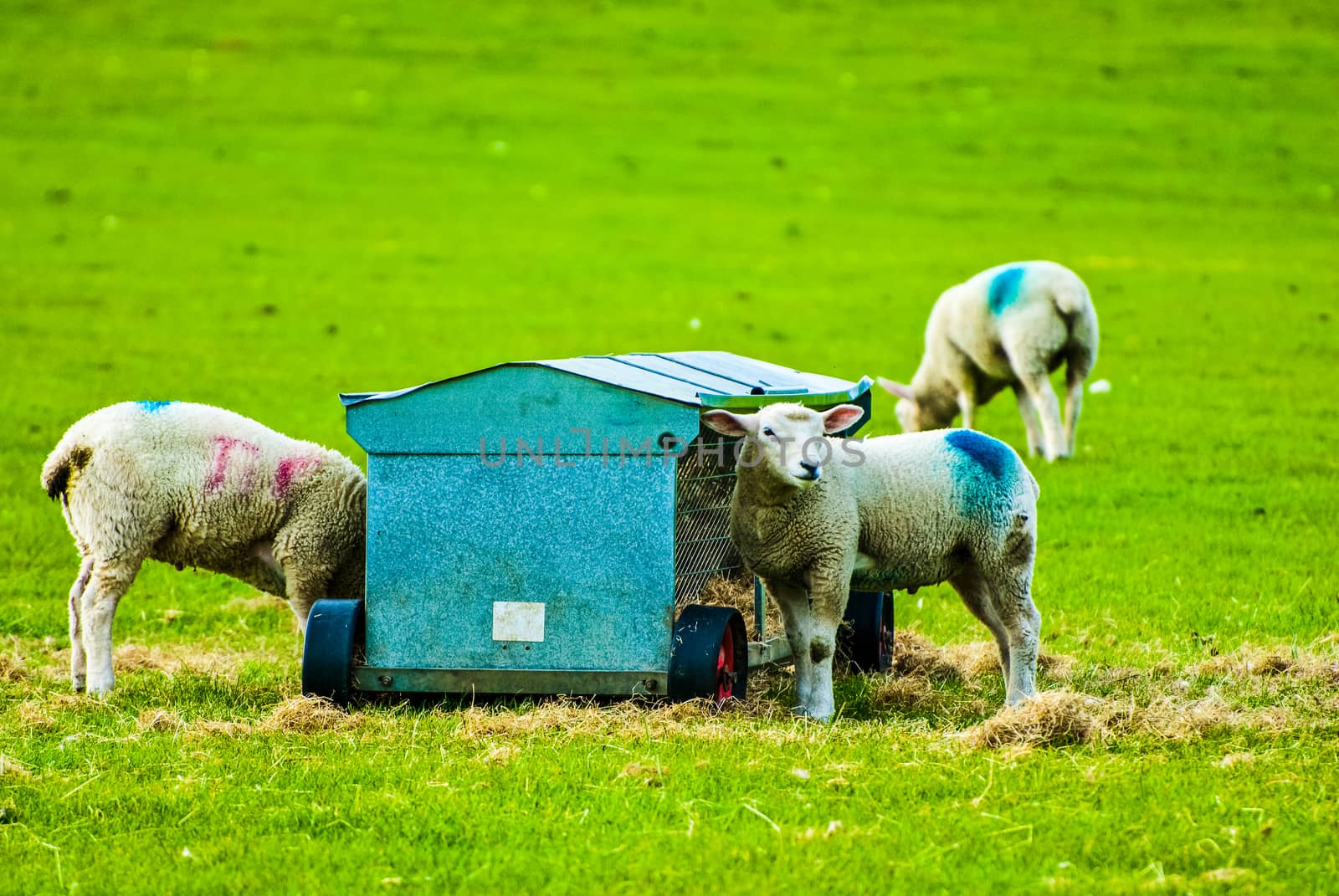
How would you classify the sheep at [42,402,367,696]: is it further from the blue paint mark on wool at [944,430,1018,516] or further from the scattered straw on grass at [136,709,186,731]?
the blue paint mark on wool at [944,430,1018,516]

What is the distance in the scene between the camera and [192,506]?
8.14 meters

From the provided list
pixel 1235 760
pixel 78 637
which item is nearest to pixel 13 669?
pixel 78 637

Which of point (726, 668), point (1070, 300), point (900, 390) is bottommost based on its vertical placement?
point (726, 668)

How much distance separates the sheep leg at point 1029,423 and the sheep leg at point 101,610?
8.76 m

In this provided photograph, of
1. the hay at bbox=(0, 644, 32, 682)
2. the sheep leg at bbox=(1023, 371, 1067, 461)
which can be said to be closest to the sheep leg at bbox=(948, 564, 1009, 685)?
the hay at bbox=(0, 644, 32, 682)

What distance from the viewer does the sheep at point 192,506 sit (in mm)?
8055

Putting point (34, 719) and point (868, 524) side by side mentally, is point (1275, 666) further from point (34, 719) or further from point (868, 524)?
point (34, 719)

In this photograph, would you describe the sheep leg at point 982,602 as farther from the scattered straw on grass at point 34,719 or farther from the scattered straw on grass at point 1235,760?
the scattered straw on grass at point 34,719

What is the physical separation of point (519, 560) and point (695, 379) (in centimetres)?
138

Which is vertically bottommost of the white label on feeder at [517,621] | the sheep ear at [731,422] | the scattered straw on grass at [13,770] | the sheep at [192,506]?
the scattered straw on grass at [13,770]

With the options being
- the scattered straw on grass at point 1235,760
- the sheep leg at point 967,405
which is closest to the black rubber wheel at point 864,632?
the scattered straw on grass at point 1235,760

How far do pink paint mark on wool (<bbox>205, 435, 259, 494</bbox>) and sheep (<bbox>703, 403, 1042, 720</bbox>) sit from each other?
2428 mm

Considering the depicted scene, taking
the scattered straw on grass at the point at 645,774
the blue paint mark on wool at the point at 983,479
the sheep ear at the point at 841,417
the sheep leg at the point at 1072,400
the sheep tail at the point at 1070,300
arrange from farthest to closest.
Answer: the sheep leg at the point at 1072,400
the sheep tail at the point at 1070,300
the blue paint mark on wool at the point at 983,479
the sheep ear at the point at 841,417
the scattered straw on grass at the point at 645,774

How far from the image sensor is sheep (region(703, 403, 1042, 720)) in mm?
7258
